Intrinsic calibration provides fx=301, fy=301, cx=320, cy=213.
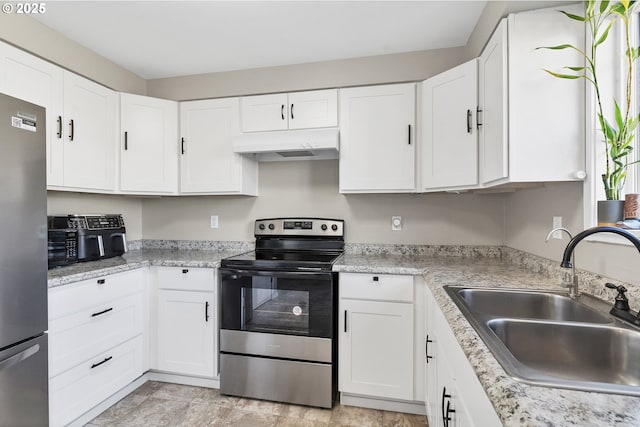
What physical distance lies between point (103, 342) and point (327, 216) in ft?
5.69

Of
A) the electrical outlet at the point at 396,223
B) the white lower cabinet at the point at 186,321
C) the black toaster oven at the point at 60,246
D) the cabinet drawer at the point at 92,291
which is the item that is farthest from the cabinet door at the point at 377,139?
the black toaster oven at the point at 60,246

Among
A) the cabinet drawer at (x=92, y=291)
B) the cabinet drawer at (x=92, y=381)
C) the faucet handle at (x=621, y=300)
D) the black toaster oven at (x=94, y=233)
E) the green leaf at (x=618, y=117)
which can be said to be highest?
the green leaf at (x=618, y=117)

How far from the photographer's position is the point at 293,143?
2.15m

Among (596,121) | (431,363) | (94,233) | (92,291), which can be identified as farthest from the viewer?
(94,233)

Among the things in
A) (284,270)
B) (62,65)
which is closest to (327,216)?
(284,270)

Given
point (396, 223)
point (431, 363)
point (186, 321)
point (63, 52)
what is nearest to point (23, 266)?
point (186, 321)

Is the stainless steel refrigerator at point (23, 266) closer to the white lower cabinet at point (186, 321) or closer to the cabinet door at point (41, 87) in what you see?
the cabinet door at point (41, 87)

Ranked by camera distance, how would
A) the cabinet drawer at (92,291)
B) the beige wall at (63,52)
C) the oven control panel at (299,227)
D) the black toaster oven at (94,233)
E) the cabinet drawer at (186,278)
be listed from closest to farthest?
the cabinet drawer at (92,291) < the beige wall at (63,52) < the black toaster oven at (94,233) < the cabinet drawer at (186,278) < the oven control panel at (299,227)

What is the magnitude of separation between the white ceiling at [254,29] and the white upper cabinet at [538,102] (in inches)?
A: 21.3

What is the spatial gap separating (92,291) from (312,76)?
6.87ft

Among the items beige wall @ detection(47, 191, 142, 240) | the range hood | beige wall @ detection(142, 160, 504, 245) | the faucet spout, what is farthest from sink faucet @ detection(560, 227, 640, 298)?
beige wall @ detection(47, 191, 142, 240)

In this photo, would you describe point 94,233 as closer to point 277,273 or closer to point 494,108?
point 277,273

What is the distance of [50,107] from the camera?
1.87m

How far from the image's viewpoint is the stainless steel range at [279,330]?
6.27ft
